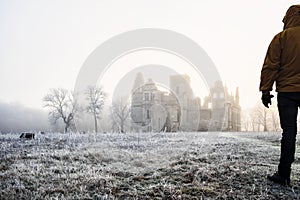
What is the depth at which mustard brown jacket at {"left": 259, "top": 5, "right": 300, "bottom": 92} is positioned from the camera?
4.41 metres

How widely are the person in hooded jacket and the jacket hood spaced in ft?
0.13

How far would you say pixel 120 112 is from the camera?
183 feet

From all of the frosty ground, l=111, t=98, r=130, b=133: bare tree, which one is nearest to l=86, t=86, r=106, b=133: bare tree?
l=111, t=98, r=130, b=133: bare tree

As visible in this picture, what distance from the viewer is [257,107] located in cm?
6431

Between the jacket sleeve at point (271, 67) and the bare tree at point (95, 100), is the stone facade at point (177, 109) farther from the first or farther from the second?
the jacket sleeve at point (271, 67)

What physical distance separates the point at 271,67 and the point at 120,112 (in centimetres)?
5197

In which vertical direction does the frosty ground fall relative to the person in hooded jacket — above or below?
below

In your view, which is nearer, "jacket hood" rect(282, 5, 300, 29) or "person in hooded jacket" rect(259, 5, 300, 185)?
"person in hooded jacket" rect(259, 5, 300, 185)

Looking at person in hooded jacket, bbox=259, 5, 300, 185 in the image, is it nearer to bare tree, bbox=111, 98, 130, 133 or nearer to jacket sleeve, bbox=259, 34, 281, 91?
jacket sleeve, bbox=259, 34, 281, 91

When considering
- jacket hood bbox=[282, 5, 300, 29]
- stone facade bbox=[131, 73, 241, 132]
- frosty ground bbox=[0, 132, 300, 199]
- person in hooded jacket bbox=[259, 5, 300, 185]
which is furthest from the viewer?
stone facade bbox=[131, 73, 241, 132]

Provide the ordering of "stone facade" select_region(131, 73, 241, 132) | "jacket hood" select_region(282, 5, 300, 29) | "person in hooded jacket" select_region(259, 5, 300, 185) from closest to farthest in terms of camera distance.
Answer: "person in hooded jacket" select_region(259, 5, 300, 185) → "jacket hood" select_region(282, 5, 300, 29) → "stone facade" select_region(131, 73, 241, 132)

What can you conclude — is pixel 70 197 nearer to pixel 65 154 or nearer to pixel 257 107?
pixel 65 154

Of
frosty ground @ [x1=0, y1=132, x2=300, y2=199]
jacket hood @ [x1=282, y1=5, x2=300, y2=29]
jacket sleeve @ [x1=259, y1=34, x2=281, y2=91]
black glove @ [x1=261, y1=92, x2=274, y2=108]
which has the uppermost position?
jacket hood @ [x1=282, y1=5, x2=300, y2=29]

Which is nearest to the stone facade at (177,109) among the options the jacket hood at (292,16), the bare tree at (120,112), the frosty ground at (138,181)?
the bare tree at (120,112)
